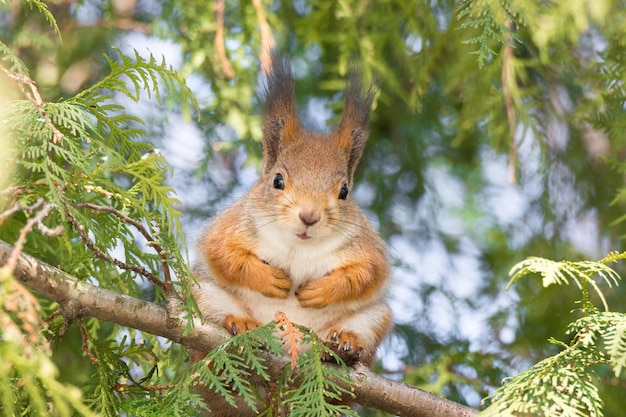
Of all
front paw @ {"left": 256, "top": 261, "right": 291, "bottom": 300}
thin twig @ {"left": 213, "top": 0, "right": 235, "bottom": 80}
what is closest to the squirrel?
front paw @ {"left": 256, "top": 261, "right": 291, "bottom": 300}

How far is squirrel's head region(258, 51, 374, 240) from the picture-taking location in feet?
9.01

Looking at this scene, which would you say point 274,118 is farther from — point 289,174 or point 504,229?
point 504,229

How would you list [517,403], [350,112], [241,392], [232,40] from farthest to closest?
[232,40] → [350,112] → [241,392] → [517,403]

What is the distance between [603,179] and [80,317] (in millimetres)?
3048

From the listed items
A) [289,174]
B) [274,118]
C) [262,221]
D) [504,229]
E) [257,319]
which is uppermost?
[504,229]

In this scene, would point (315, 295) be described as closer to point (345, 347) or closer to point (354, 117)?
point (345, 347)

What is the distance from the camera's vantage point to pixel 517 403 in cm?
190

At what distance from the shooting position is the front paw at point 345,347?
2.46 metres

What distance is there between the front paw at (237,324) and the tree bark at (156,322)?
8cm

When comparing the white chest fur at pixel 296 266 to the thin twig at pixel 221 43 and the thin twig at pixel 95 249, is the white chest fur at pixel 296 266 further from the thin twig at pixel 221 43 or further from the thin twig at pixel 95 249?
the thin twig at pixel 221 43

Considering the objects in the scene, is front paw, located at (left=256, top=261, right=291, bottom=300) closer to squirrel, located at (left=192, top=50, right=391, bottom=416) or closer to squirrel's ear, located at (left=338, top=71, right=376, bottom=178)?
squirrel, located at (left=192, top=50, right=391, bottom=416)

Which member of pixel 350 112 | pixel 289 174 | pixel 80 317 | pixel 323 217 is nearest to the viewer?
pixel 80 317

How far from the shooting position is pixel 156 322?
224 centimetres

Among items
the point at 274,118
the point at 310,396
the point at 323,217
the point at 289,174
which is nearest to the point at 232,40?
the point at 274,118
